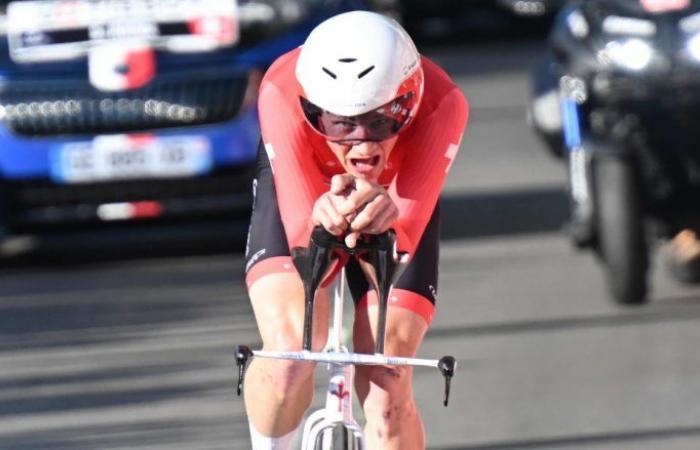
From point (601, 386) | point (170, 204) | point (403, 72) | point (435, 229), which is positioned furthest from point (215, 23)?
point (403, 72)

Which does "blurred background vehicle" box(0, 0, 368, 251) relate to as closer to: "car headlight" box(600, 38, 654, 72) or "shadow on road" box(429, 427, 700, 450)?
"car headlight" box(600, 38, 654, 72)

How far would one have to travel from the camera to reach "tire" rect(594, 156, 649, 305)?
941 centimetres

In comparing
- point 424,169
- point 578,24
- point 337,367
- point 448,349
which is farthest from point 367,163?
point 578,24

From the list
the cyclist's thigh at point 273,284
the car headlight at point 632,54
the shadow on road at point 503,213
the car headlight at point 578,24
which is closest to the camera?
the cyclist's thigh at point 273,284

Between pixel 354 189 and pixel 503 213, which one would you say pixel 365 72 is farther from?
pixel 503 213

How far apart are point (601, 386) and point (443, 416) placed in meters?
0.81

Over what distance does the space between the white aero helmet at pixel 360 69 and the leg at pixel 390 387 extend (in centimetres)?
59

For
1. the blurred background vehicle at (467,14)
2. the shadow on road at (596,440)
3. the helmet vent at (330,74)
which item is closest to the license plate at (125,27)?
the shadow on road at (596,440)

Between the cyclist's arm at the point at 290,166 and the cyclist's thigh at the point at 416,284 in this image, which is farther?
the cyclist's thigh at the point at 416,284

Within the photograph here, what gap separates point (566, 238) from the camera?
11578 millimetres

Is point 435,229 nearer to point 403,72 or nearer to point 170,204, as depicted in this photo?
point 403,72

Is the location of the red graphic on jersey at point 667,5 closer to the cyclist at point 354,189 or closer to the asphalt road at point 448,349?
the asphalt road at point 448,349

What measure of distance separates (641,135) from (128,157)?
2.61m

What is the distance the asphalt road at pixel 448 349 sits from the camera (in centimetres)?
772
